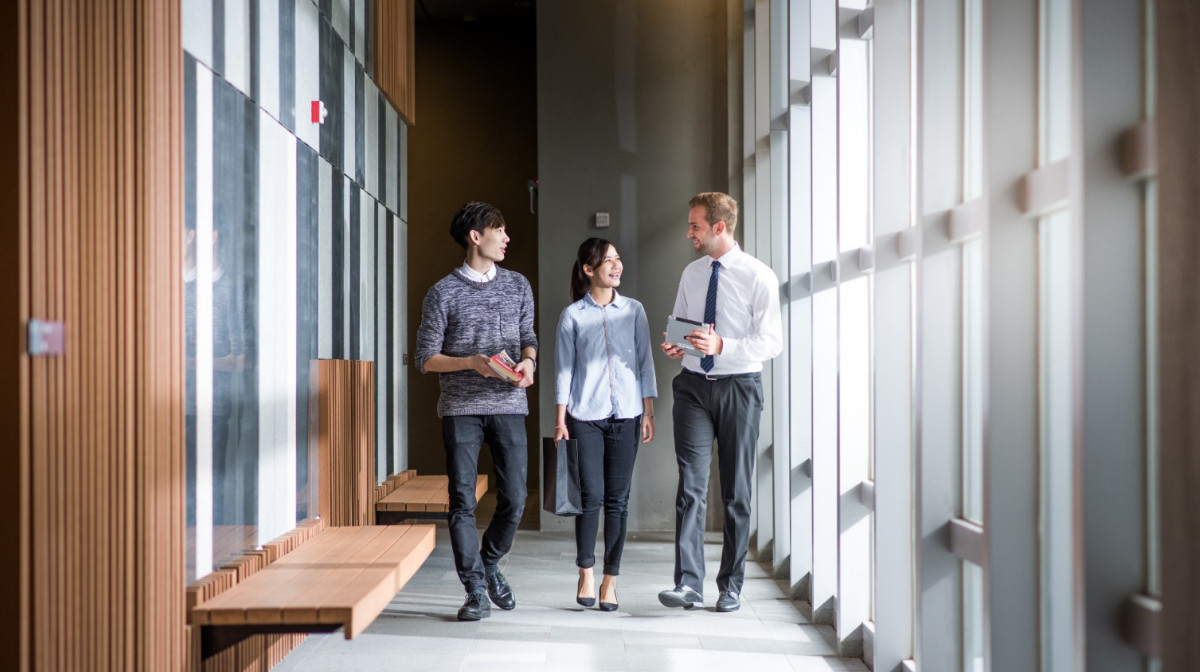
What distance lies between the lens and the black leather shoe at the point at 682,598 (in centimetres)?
474

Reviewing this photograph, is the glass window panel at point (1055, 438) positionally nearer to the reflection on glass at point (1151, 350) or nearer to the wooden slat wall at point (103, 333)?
the reflection on glass at point (1151, 350)

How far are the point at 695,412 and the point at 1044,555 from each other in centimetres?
241

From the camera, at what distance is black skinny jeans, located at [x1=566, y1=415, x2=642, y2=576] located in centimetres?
477

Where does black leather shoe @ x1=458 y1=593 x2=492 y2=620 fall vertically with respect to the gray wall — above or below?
below

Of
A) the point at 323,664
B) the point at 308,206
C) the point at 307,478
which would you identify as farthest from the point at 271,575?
the point at 308,206

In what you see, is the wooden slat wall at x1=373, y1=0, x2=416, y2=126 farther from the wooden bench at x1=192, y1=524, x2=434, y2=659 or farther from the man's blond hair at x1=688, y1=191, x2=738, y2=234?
the wooden bench at x1=192, y1=524, x2=434, y2=659

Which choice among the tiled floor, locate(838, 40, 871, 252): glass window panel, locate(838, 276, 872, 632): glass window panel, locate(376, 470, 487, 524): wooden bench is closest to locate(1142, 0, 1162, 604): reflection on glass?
the tiled floor

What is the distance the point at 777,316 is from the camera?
4.75 m

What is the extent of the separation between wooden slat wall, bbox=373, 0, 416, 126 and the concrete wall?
264cm

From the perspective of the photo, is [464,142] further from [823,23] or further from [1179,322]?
[1179,322]

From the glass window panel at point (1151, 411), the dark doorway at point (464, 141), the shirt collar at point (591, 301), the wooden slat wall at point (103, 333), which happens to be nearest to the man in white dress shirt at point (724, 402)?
the shirt collar at point (591, 301)

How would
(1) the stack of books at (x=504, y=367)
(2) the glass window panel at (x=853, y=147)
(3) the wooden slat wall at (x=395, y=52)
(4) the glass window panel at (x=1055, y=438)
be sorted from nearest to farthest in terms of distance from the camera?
(4) the glass window panel at (x=1055, y=438) → (2) the glass window panel at (x=853, y=147) → (1) the stack of books at (x=504, y=367) → (3) the wooden slat wall at (x=395, y=52)

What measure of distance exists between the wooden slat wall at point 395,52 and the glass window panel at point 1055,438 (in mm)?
4402

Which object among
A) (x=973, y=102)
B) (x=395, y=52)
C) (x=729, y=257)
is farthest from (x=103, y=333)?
(x=395, y=52)
